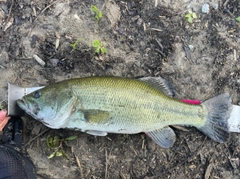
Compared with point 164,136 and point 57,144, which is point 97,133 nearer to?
point 57,144

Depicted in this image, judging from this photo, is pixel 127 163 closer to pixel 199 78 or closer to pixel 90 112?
pixel 90 112

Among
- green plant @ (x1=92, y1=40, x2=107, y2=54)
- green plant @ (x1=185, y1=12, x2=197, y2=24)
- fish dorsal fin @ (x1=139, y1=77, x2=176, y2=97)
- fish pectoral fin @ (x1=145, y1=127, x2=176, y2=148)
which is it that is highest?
green plant @ (x1=185, y1=12, x2=197, y2=24)

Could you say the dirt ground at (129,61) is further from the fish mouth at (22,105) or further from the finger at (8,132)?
the fish mouth at (22,105)

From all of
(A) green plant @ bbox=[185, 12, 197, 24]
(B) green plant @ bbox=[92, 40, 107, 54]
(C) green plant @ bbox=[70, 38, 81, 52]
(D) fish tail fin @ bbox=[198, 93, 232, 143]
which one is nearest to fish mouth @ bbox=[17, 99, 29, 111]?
(C) green plant @ bbox=[70, 38, 81, 52]

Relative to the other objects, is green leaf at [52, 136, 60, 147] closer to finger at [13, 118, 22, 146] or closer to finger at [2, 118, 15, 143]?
finger at [13, 118, 22, 146]

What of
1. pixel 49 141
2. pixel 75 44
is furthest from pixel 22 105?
pixel 75 44

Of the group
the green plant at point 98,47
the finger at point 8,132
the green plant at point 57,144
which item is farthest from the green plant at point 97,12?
the finger at point 8,132

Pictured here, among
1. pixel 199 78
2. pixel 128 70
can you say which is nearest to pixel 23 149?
pixel 128 70
